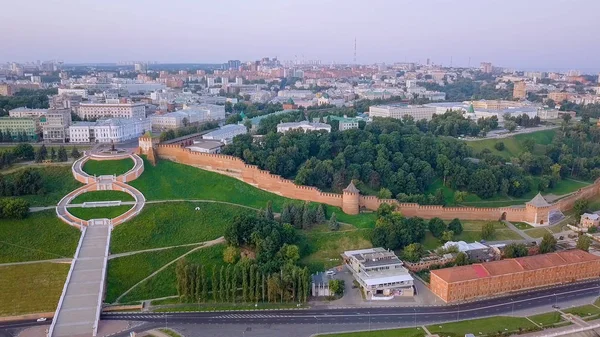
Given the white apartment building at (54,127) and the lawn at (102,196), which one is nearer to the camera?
the lawn at (102,196)

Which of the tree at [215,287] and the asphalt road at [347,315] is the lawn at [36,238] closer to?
the asphalt road at [347,315]

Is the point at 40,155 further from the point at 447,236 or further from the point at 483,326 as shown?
the point at 483,326

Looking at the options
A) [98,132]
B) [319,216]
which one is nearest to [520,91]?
[319,216]

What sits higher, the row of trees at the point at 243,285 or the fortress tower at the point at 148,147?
the fortress tower at the point at 148,147

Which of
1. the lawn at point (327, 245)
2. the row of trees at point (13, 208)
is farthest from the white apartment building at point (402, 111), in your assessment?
the row of trees at point (13, 208)

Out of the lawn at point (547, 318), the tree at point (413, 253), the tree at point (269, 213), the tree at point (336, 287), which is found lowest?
the lawn at point (547, 318)

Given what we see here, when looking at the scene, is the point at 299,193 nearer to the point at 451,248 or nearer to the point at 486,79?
the point at 451,248

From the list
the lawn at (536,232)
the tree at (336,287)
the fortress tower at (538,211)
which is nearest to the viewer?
the tree at (336,287)
